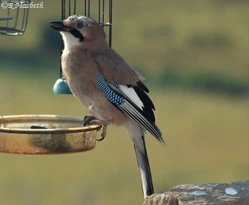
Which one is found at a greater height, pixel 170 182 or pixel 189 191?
pixel 189 191

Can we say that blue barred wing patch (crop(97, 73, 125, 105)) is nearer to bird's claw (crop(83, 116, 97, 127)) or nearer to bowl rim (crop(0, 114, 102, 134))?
bird's claw (crop(83, 116, 97, 127))

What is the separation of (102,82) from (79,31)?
0.44 m

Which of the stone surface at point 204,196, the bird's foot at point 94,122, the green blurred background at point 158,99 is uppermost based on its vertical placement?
the bird's foot at point 94,122

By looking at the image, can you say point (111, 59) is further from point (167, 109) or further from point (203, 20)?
point (203, 20)

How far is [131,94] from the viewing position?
7359 millimetres

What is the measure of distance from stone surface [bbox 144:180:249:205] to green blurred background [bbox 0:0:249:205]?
596 cm

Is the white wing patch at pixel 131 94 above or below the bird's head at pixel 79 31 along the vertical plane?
below

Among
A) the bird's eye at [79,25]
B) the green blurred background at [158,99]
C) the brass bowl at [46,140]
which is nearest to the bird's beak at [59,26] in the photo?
the bird's eye at [79,25]

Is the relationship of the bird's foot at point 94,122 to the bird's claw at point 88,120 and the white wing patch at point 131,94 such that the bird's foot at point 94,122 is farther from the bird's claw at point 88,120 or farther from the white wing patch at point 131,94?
the white wing patch at point 131,94

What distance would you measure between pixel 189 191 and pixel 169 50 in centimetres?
1577

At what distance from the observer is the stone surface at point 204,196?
6.00 metres

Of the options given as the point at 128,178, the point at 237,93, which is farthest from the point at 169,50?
the point at 128,178

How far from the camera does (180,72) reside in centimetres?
2069

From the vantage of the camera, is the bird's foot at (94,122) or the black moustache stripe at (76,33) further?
the black moustache stripe at (76,33)
